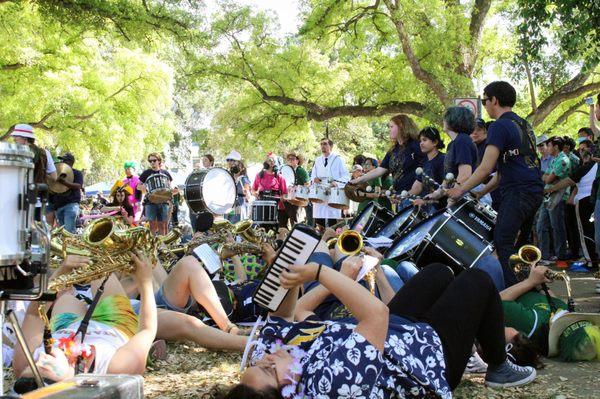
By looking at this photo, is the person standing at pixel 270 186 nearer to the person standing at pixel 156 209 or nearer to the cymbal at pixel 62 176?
the person standing at pixel 156 209

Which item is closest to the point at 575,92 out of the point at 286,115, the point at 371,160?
the point at 371,160

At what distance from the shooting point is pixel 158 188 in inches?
497

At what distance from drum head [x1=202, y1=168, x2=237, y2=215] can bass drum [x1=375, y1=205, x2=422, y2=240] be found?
3942mm

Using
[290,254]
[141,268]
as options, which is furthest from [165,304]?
[290,254]

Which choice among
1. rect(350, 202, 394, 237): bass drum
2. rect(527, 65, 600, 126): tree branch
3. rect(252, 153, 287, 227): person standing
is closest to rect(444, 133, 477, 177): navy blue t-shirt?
rect(350, 202, 394, 237): bass drum

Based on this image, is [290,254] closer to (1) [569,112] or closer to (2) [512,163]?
(2) [512,163]

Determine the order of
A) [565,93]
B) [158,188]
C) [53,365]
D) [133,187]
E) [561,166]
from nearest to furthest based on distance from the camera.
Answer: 1. [53,365]
2. [561,166]
3. [158,188]
4. [133,187]
5. [565,93]

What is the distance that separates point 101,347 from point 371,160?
10557 mm

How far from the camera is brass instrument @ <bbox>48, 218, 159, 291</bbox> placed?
3.56 m

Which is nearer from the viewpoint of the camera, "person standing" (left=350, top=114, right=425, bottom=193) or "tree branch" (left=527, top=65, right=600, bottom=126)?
"person standing" (left=350, top=114, right=425, bottom=193)

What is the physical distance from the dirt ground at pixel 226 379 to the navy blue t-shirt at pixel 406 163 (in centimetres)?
352

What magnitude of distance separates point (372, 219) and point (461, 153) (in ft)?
4.61

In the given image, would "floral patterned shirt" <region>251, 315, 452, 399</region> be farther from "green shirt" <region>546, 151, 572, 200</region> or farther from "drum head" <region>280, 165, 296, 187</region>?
"drum head" <region>280, 165, 296, 187</region>

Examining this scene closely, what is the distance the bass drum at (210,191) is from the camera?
33.6 ft
